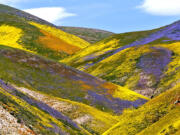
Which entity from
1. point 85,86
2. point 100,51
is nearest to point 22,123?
point 85,86

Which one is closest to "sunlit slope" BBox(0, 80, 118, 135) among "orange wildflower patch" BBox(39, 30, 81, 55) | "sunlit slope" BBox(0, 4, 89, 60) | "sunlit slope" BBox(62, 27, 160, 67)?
"sunlit slope" BBox(62, 27, 160, 67)

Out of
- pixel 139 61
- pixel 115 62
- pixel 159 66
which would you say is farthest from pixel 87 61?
pixel 159 66

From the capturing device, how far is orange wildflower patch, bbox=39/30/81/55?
164 m

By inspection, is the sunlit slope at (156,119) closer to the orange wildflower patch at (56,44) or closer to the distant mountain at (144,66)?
the distant mountain at (144,66)

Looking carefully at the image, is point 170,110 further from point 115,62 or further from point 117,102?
point 115,62

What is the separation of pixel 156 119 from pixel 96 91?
3350cm

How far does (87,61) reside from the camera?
124625mm

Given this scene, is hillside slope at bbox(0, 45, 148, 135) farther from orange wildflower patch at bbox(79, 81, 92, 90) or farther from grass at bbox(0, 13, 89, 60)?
grass at bbox(0, 13, 89, 60)

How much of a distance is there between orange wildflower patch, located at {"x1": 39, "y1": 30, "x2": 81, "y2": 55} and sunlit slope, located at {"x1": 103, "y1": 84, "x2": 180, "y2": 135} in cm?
12965

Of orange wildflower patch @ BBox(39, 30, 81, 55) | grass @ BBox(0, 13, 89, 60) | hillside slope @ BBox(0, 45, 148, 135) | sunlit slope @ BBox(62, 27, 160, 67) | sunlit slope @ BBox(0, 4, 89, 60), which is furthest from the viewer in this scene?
orange wildflower patch @ BBox(39, 30, 81, 55)

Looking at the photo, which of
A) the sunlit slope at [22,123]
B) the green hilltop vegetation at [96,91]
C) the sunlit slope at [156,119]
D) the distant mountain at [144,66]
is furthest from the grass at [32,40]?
the sunlit slope at [156,119]

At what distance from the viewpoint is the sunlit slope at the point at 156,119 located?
27.5 meters

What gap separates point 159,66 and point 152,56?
28.9 ft

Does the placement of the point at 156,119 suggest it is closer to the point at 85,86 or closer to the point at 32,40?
the point at 85,86
